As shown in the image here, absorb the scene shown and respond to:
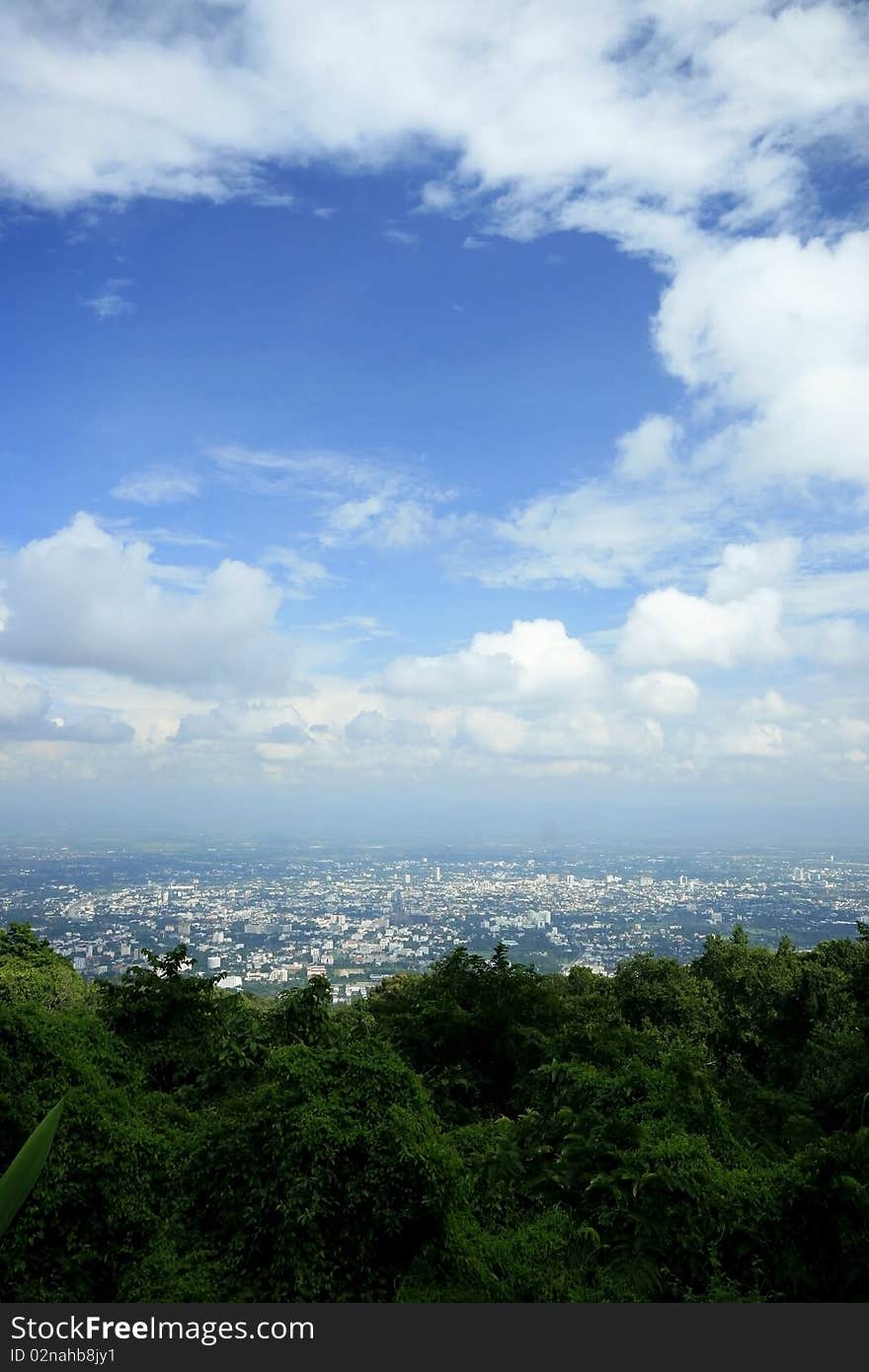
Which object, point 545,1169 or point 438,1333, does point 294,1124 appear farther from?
point 545,1169

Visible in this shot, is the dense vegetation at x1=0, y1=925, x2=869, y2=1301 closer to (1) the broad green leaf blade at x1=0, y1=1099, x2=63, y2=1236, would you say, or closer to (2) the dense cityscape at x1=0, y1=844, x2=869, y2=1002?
(1) the broad green leaf blade at x1=0, y1=1099, x2=63, y2=1236

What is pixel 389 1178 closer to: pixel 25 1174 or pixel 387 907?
pixel 25 1174

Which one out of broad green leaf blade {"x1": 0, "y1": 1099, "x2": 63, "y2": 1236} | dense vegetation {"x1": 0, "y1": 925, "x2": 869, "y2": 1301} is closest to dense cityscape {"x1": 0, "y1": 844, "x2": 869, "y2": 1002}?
dense vegetation {"x1": 0, "y1": 925, "x2": 869, "y2": 1301}

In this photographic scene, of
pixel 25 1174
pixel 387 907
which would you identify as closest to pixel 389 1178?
Result: pixel 25 1174

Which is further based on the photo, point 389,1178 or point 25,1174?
point 389,1178

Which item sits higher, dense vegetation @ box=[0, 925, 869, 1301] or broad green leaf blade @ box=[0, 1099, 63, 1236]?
broad green leaf blade @ box=[0, 1099, 63, 1236]

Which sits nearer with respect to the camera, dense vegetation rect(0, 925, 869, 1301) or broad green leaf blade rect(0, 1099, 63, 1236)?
broad green leaf blade rect(0, 1099, 63, 1236)
